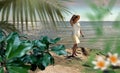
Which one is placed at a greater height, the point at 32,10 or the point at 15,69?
the point at 32,10

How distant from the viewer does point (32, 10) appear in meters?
1.94

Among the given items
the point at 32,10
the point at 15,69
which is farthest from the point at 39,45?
the point at 32,10

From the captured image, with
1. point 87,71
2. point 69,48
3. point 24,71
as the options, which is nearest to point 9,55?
point 24,71

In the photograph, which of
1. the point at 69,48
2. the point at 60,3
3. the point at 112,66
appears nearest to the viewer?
the point at 112,66

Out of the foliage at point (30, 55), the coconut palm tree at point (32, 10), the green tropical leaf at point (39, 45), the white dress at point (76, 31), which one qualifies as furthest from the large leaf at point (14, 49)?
the white dress at point (76, 31)

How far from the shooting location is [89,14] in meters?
0.26

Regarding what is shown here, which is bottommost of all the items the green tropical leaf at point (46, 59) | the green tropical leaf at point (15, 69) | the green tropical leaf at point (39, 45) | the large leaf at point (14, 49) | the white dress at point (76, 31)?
the white dress at point (76, 31)

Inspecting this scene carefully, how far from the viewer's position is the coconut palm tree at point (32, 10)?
194 centimetres

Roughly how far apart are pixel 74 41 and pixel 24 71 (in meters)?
2.46

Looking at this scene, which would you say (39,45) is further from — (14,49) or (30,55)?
(14,49)

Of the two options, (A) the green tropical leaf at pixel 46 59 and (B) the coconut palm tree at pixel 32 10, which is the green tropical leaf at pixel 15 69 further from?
(B) the coconut palm tree at pixel 32 10

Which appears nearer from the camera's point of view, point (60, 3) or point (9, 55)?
point (9, 55)

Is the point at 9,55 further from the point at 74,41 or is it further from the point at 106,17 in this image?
the point at 74,41

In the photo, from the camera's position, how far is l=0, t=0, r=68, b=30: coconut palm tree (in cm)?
194
